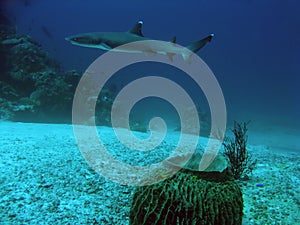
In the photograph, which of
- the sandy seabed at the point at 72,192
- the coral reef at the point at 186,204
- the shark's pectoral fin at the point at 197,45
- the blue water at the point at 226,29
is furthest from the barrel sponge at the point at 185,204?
the blue water at the point at 226,29

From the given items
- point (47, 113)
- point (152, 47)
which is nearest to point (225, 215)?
point (152, 47)

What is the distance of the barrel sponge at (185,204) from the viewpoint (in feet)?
8.59

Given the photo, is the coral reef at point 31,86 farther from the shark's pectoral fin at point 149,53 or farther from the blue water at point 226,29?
the blue water at point 226,29

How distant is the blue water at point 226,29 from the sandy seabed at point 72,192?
61452 mm

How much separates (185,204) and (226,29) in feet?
310

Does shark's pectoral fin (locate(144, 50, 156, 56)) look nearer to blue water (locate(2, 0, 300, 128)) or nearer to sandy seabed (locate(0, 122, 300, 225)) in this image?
sandy seabed (locate(0, 122, 300, 225))

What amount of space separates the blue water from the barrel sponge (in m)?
63.9

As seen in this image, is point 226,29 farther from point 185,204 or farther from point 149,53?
point 185,204

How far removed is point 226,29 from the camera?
8675 cm

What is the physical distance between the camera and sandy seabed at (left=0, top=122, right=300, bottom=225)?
3039mm

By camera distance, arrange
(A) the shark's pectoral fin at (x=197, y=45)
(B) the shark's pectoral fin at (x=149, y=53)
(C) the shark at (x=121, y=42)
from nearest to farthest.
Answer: (C) the shark at (x=121, y=42)
(B) the shark's pectoral fin at (x=149, y=53)
(A) the shark's pectoral fin at (x=197, y=45)

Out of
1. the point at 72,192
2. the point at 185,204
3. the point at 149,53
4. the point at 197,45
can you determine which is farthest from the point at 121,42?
the point at 185,204

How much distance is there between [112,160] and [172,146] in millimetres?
2605

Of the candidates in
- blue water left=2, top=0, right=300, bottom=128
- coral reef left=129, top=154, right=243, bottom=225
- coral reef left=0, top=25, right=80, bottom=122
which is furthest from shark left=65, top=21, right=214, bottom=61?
blue water left=2, top=0, right=300, bottom=128
